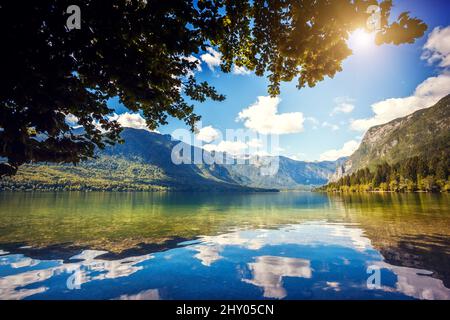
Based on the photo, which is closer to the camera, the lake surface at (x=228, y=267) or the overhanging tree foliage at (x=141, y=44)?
the overhanging tree foliage at (x=141, y=44)

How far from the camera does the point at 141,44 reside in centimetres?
859

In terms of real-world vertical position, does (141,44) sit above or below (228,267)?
above

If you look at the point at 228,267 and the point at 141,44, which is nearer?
the point at 141,44

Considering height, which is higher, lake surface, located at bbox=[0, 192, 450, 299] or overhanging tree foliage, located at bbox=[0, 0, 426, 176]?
overhanging tree foliage, located at bbox=[0, 0, 426, 176]

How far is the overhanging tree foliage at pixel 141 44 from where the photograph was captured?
20.8 feet

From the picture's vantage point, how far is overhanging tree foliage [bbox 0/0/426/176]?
250 inches

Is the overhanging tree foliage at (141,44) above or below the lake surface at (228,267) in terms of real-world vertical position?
above

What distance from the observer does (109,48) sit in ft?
24.1

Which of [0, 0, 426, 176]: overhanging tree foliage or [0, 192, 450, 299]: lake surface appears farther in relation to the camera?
[0, 192, 450, 299]: lake surface

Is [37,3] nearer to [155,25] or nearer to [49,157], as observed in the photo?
[155,25]

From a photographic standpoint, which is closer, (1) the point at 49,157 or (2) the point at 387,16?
(2) the point at 387,16
